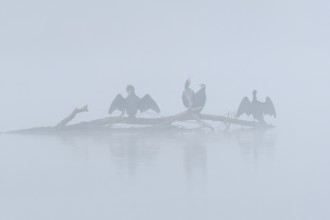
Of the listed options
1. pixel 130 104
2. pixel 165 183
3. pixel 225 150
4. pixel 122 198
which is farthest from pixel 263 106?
pixel 122 198

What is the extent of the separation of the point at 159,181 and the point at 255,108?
3.69 meters

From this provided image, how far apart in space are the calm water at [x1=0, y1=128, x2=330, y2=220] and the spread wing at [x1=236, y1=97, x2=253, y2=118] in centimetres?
120

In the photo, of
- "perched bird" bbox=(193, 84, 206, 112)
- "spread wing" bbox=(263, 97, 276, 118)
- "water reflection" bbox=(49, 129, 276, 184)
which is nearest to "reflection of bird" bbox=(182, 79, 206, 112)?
"perched bird" bbox=(193, 84, 206, 112)

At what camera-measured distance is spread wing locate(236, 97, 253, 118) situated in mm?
8492

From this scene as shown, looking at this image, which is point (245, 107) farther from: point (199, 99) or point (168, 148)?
point (168, 148)

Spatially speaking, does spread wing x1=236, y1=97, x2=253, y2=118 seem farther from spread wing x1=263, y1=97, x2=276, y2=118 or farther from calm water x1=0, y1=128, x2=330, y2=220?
calm water x1=0, y1=128, x2=330, y2=220

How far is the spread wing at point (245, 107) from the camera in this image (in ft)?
27.9

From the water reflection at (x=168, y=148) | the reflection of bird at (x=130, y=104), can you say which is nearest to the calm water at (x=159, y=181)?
the water reflection at (x=168, y=148)

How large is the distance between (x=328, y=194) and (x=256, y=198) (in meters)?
0.45

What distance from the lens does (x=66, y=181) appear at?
508cm

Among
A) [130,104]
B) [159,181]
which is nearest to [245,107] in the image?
[130,104]

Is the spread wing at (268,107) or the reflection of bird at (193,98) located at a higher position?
the reflection of bird at (193,98)

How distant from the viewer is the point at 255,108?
8.55 meters

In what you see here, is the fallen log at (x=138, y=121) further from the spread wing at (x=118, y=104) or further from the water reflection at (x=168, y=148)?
the water reflection at (x=168, y=148)
